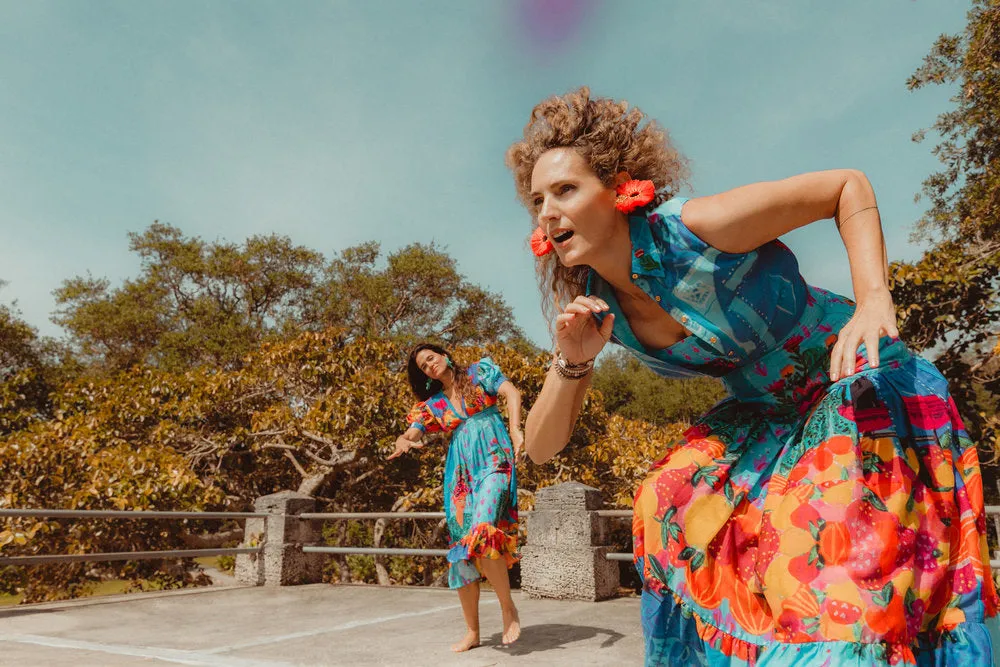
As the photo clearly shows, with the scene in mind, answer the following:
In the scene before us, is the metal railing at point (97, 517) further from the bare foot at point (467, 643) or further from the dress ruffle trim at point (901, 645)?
the dress ruffle trim at point (901, 645)

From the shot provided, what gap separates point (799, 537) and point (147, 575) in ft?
38.0

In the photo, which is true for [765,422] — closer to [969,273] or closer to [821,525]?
[821,525]

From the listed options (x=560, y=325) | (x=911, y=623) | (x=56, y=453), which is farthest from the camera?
(x=56, y=453)

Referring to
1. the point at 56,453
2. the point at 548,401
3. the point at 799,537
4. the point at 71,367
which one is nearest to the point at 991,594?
the point at 799,537

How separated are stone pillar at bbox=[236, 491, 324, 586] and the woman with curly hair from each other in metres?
6.46

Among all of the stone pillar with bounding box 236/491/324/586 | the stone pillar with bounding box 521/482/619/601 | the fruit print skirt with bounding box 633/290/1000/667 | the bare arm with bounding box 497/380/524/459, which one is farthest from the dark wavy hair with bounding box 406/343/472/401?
the stone pillar with bounding box 236/491/324/586

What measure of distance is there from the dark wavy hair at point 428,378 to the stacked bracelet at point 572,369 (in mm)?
2747

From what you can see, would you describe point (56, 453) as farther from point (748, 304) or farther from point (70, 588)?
point (748, 304)

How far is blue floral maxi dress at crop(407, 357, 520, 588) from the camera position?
13.6 feet

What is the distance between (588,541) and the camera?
20.1 ft

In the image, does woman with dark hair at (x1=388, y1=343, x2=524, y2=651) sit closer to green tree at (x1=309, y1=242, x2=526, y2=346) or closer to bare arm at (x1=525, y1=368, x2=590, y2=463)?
bare arm at (x1=525, y1=368, x2=590, y2=463)

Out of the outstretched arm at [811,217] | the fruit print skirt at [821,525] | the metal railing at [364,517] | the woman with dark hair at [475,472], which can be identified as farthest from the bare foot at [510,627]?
the outstretched arm at [811,217]

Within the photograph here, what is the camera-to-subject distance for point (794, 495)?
1.42 m

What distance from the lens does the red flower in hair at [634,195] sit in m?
1.76
